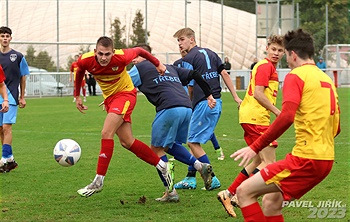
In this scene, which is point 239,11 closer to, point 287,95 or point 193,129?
point 193,129

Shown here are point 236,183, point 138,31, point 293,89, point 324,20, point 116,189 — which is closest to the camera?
point 293,89

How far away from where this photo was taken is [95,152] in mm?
13250

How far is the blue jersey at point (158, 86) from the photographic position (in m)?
8.44

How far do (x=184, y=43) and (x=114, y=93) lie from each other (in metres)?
1.93

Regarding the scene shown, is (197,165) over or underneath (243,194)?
underneath

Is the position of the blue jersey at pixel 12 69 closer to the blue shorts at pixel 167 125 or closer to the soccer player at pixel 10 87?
the soccer player at pixel 10 87

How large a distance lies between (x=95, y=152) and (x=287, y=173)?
8.25 meters

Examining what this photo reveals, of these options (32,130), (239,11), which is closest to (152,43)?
(239,11)

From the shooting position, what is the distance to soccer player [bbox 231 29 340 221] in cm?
533

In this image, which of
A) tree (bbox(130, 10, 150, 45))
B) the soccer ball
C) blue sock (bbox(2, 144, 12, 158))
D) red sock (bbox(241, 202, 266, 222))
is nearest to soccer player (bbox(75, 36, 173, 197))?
the soccer ball

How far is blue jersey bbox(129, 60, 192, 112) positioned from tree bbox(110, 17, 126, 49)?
36.4 m

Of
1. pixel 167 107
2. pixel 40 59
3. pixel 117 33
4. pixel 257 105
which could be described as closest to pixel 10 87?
pixel 167 107

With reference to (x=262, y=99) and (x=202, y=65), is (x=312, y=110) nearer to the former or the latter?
(x=262, y=99)

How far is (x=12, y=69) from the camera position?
11.2m
